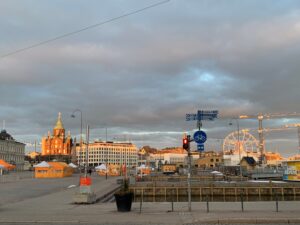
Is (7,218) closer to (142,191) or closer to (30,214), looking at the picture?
(30,214)

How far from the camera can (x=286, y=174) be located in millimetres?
62031

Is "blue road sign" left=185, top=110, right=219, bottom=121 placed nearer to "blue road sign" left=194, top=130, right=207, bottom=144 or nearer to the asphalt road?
"blue road sign" left=194, top=130, right=207, bottom=144

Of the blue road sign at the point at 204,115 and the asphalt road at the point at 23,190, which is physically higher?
the blue road sign at the point at 204,115

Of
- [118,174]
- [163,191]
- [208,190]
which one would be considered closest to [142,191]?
[163,191]

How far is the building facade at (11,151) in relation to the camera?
566 feet

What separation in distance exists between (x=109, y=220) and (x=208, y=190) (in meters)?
33.1

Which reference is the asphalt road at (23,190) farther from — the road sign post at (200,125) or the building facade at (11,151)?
the building facade at (11,151)

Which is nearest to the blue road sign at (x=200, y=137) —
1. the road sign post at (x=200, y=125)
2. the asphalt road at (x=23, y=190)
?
the road sign post at (x=200, y=125)

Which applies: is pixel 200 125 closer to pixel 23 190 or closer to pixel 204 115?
pixel 204 115

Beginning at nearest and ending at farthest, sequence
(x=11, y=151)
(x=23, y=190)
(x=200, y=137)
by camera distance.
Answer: (x=200, y=137), (x=23, y=190), (x=11, y=151)

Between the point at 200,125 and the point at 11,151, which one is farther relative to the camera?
the point at 11,151

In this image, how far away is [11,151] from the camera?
182000 millimetres

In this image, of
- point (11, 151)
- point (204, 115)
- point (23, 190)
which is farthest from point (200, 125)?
point (11, 151)

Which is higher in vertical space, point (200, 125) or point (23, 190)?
point (200, 125)
